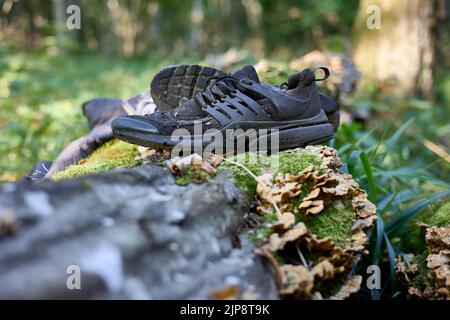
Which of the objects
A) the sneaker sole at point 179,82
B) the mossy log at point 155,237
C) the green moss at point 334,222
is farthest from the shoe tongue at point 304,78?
the green moss at point 334,222

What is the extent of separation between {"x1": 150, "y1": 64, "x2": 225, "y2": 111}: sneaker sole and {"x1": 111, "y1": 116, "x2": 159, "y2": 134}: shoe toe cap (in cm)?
41

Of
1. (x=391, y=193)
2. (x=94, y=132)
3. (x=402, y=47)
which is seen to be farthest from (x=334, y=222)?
(x=402, y=47)

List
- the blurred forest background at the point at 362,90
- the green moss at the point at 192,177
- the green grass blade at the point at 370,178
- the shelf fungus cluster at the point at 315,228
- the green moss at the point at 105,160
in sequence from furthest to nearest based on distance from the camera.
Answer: the blurred forest background at the point at 362,90
the green grass blade at the point at 370,178
the green moss at the point at 105,160
the green moss at the point at 192,177
the shelf fungus cluster at the point at 315,228

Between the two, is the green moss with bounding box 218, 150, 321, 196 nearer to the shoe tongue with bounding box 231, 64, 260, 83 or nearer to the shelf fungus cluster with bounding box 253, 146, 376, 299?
the shelf fungus cluster with bounding box 253, 146, 376, 299

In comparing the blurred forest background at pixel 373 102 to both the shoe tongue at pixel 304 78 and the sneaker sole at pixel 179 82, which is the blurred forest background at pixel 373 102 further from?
the sneaker sole at pixel 179 82

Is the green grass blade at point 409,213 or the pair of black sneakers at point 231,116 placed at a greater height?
the pair of black sneakers at point 231,116

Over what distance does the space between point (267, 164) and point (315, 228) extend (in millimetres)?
367

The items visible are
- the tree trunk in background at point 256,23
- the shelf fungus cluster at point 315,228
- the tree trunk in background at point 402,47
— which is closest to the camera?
the shelf fungus cluster at point 315,228

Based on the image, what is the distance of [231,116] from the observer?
1864mm

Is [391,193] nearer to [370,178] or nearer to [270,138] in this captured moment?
[370,178]

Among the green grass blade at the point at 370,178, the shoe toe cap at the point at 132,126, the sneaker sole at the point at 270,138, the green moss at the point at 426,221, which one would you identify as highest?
the shoe toe cap at the point at 132,126

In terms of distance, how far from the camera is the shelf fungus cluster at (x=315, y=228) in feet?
4.26

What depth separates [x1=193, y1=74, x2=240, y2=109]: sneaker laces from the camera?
6.43ft

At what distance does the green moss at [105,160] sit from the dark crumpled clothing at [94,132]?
6 centimetres
